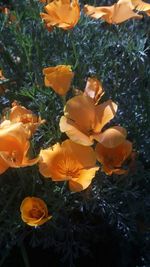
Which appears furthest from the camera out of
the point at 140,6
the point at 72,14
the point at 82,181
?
the point at 140,6

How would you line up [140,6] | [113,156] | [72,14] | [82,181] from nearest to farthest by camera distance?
[82,181], [113,156], [72,14], [140,6]

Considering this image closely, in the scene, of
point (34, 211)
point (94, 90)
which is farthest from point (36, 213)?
point (94, 90)

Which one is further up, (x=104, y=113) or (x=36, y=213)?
(x=104, y=113)

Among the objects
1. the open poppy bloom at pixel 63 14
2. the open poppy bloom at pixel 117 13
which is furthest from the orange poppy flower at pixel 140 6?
the open poppy bloom at pixel 63 14

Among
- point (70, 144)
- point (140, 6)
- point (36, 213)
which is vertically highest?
point (140, 6)

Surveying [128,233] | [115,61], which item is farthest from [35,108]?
[128,233]

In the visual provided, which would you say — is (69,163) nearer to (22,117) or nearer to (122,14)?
(22,117)

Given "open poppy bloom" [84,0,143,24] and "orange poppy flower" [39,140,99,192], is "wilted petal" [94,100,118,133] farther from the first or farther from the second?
"open poppy bloom" [84,0,143,24]
